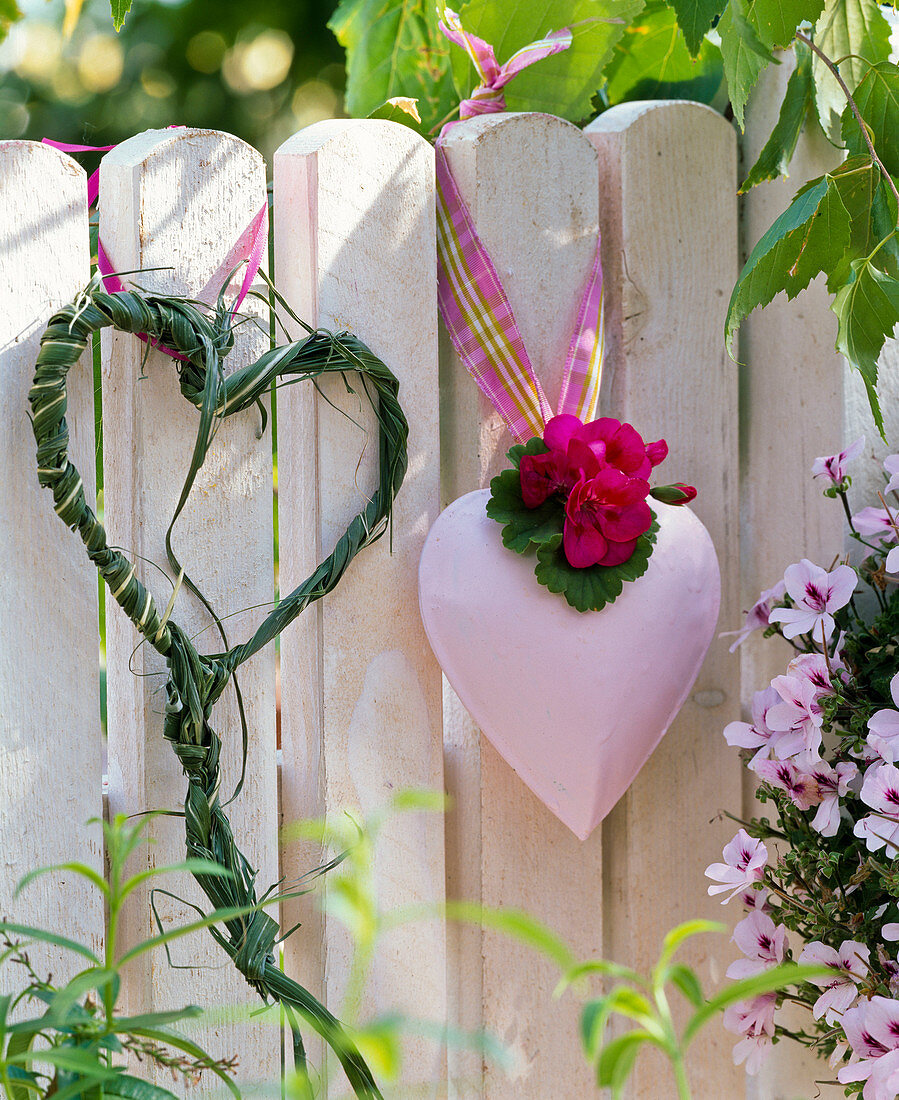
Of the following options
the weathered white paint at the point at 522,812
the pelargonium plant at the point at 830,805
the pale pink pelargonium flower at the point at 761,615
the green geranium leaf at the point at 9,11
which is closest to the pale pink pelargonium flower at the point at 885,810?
the pelargonium plant at the point at 830,805

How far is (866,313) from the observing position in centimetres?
85

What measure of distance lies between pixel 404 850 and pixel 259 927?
202mm

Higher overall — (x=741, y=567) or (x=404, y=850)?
(x=741, y=567)

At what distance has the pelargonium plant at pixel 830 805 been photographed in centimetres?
83

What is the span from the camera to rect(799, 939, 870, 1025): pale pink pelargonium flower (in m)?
0.83

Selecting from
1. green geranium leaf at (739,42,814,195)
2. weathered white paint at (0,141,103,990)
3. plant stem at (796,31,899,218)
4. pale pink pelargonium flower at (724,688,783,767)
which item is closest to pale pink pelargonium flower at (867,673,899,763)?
pale pink pelargonium flower at (724,688,783,767)

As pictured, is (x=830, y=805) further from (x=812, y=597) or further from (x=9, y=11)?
(x=9, y=11)

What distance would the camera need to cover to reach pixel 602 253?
3.51ft

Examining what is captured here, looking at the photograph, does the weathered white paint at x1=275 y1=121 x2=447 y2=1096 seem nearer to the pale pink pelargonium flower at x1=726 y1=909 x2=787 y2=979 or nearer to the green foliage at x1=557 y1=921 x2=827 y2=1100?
the pale pink pelargonium flower at x1=726 y1=909 x2=787 y2=979

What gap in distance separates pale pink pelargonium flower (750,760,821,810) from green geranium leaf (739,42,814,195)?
1.88 feet

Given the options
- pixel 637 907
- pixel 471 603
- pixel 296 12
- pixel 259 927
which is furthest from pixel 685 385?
pixel 296 12

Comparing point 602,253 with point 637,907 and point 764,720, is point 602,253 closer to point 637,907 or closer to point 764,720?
point 764,720

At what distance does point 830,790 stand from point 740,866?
0.10 metres

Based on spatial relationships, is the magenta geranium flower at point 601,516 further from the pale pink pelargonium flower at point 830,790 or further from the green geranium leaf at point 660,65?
the green geranium leaf at point 660,65
